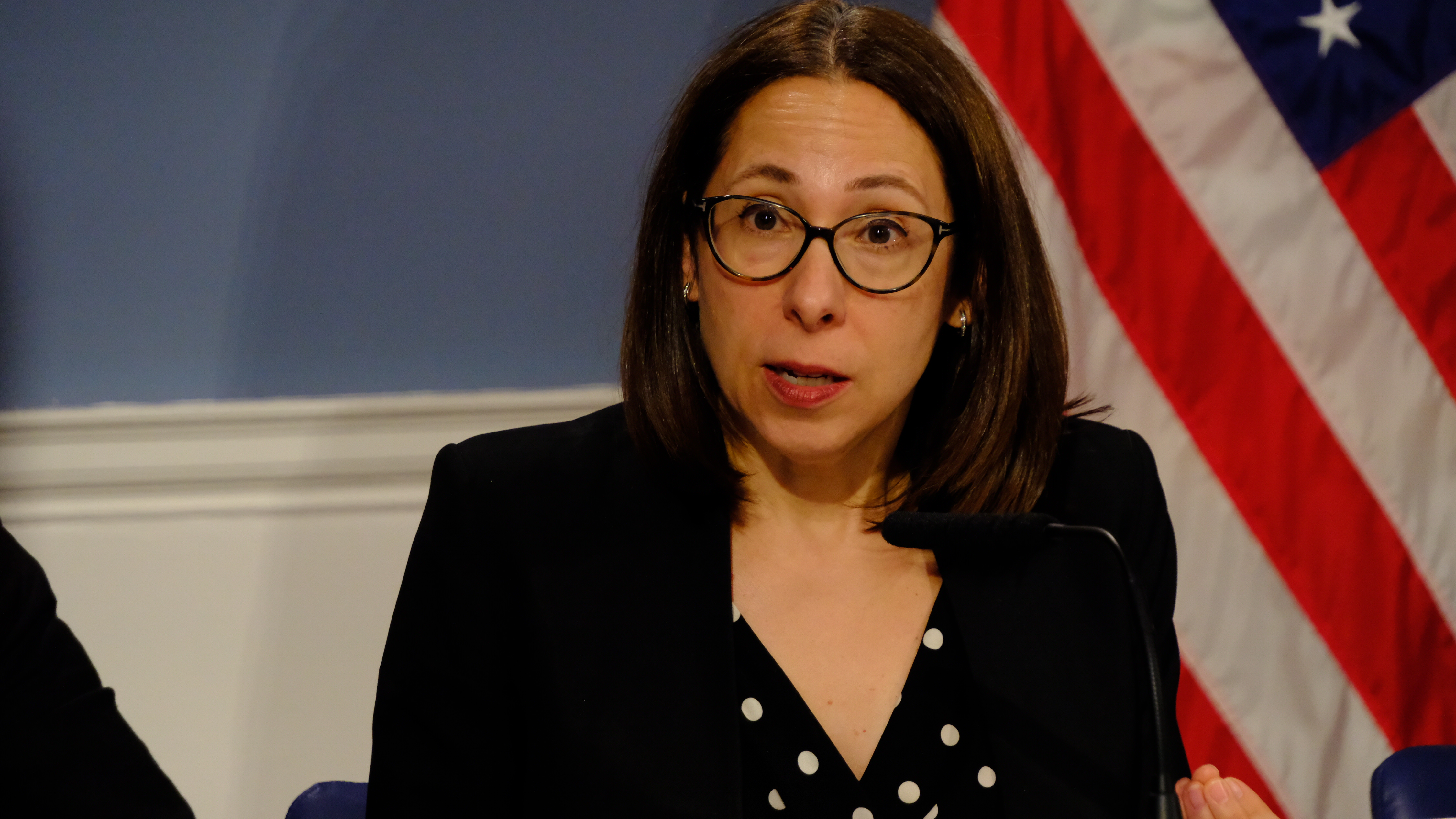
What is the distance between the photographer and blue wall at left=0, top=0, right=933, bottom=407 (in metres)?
1.85

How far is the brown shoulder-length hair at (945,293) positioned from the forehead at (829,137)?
0.01 meters

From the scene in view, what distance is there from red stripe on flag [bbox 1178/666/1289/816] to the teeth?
1.00 m

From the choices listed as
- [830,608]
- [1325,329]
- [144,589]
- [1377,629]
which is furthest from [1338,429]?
[144,589]

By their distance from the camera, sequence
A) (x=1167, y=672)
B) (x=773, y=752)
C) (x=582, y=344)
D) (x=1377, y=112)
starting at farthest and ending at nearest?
(x=582, y=344) < (x=1377, y=112) < (x=1167, y=672) < (x=773, y=752)

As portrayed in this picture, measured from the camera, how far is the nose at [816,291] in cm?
114

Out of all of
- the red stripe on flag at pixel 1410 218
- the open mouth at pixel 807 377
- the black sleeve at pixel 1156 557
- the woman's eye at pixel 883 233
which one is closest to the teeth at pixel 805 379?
the open mouth at pixel 807 377

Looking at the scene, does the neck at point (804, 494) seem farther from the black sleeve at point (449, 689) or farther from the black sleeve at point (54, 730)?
the black sleeve at point (54, 730)

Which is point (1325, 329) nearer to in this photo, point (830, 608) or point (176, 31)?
point (830, 608)

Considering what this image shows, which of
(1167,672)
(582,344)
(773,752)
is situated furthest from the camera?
(582,344)

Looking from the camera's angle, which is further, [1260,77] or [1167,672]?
[1260,77]

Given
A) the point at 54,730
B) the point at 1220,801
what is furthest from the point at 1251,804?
the point at 54,730

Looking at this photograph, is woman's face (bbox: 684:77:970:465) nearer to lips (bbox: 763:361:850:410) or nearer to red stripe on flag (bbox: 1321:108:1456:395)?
lips (bbox: 763:361:850:410)

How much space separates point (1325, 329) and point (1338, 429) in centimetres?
16

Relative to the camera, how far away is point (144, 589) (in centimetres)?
187
